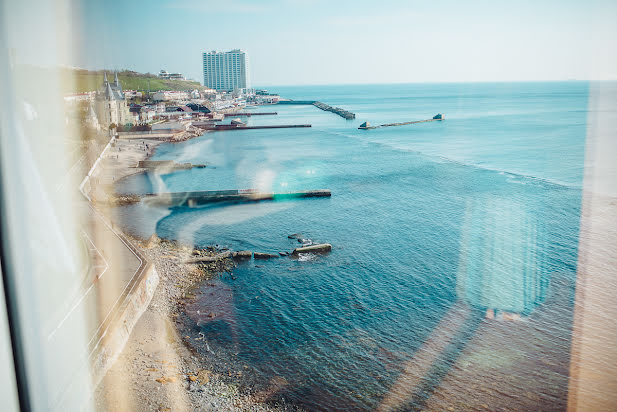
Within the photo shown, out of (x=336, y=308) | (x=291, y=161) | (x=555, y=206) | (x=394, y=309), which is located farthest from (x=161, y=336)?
(x=291, y=161)

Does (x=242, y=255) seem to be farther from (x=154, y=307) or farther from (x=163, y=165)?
(x=163, y=165)

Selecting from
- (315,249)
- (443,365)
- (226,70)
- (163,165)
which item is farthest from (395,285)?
(226,70)

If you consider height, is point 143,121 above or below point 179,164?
above

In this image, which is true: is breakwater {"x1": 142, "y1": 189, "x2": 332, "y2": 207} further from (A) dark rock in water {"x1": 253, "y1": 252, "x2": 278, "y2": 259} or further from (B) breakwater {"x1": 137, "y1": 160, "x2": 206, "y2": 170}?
(B) breakwater {"x1": 137, "y1": 160, "x2": 206, "y2": 170}

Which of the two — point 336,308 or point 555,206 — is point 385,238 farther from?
point 555,206

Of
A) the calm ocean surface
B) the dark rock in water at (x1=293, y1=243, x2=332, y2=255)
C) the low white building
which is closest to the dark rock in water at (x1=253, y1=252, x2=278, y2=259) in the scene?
the calm ocean surface
